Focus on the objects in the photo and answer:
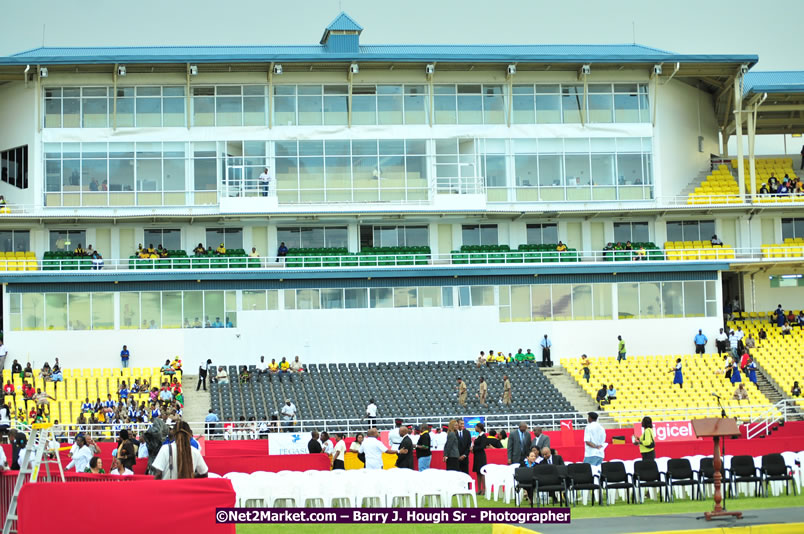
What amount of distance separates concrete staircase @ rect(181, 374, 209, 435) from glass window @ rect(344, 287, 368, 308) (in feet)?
24.7

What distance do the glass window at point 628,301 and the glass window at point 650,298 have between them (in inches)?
8.9

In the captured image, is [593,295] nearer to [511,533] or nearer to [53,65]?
[53,65]

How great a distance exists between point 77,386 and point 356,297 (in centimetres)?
1264

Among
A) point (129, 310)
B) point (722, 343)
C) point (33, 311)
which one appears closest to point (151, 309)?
point (129, 310)

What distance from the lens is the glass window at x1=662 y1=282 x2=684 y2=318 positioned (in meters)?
52.2

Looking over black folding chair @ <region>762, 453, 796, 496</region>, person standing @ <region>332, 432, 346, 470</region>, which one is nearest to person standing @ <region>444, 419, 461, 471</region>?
person standing @ <region>332, 432, 346, 470</region>

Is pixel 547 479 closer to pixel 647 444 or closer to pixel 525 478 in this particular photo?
pixel 525 478

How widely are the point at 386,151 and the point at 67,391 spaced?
58.8ft

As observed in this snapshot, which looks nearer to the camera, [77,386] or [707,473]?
[707,473]

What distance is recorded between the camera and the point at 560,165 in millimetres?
53844

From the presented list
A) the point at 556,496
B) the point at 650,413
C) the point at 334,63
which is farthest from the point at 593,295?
the point at 556,496

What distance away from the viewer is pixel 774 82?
56.3 m

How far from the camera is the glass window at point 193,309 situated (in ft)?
164

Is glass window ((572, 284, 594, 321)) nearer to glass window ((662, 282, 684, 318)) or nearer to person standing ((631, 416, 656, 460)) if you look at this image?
glass window ((662, 282, 684, 318))
